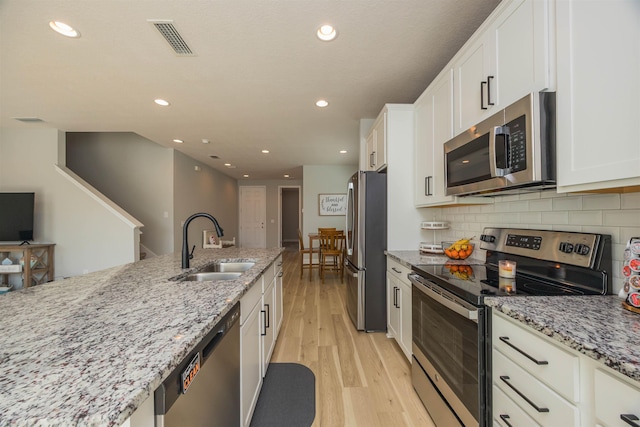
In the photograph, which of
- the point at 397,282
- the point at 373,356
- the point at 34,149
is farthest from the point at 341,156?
the point at 34,149

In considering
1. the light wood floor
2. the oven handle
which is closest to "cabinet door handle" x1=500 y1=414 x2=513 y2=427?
the oven handle

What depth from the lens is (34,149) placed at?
153 inches

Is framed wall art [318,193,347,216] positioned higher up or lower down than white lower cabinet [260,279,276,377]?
higher up

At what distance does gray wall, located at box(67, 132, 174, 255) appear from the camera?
496 centimetres

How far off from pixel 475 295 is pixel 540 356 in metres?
0.30

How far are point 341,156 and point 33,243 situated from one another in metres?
5.24

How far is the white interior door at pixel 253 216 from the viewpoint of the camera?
8.94 m

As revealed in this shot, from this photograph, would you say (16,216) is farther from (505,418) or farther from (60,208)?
(505,418)

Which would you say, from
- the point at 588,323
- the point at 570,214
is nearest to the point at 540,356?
the point at 588,323

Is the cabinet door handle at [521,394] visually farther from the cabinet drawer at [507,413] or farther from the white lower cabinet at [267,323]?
the white lower cabinet at [267,323]

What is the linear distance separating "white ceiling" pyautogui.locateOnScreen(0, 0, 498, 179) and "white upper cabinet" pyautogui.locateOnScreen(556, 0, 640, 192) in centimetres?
83

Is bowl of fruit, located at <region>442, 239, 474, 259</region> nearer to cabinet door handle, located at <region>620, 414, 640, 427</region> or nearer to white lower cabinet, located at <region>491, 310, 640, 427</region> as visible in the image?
white lower cabinet, located at <region>491, 310, 640, 427</region>

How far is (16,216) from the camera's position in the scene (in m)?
3.70

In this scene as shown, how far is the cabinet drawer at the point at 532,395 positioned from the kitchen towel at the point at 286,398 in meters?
1.11
